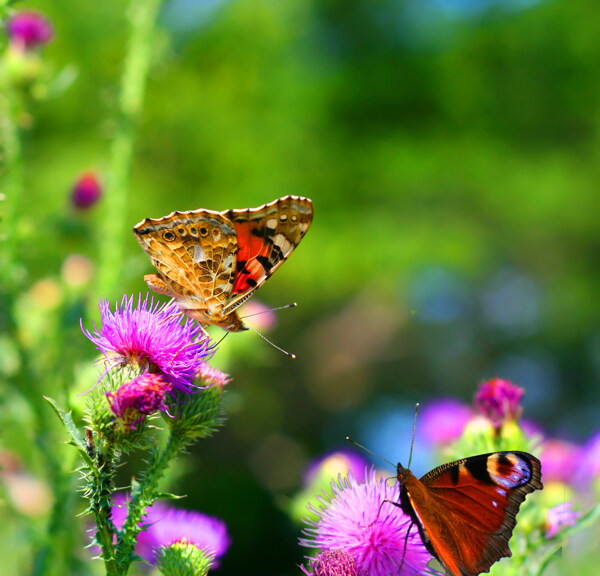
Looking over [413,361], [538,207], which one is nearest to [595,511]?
[538,207]

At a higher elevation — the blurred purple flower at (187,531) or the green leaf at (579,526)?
the blurred purple flower at (187,531)

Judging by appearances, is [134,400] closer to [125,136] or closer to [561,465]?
[125,136]

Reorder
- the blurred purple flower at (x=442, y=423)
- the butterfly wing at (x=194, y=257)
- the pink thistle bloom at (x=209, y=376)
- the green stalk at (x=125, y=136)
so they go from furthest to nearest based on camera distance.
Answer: the blurred purple flower at (x=442, y=423) < the green stalk at (x=125, y=136) < the butterfly wing at (x=194, y=257) < the pink thistle bloom at (x=209, y=376)

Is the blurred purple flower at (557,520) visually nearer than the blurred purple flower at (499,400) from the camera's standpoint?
Yes

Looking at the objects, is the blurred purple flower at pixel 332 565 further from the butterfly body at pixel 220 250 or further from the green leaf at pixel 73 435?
the butterfly body at pixel 220 250

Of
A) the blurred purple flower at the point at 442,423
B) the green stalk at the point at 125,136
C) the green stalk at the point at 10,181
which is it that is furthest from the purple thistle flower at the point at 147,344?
the blurred purple flower at the point at 442,423

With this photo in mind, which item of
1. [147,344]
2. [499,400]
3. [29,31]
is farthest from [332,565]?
[29,31]
